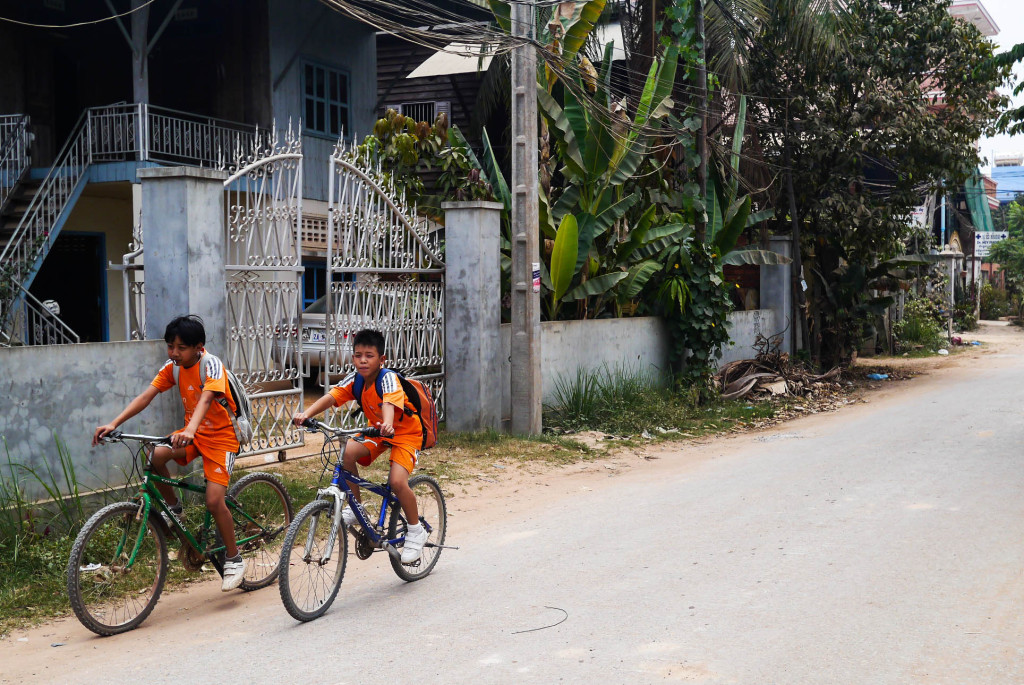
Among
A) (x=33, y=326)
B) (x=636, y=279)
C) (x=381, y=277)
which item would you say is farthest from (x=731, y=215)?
(x=33, y=326)

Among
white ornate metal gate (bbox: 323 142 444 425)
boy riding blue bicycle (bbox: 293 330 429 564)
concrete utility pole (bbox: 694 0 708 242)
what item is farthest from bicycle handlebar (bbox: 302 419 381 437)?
concrete utility pole (bbox: 694 0 708 242)

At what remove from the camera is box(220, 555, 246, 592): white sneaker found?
5.45 meters

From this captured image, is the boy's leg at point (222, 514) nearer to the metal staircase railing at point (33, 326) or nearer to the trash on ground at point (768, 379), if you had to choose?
the metal staircase railing at point (33, 326)

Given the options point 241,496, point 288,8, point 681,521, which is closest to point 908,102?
point 288,8

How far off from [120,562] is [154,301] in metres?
2.90

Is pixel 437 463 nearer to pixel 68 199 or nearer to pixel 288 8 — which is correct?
pixel 68 199

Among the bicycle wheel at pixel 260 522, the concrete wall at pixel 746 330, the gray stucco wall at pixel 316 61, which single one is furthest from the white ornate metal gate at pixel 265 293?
the concrete wall at pixel 746 330

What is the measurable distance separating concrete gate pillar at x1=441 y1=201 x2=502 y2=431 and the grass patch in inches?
57.4

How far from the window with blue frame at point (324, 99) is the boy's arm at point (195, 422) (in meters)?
13.2

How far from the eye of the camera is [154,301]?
7547mm

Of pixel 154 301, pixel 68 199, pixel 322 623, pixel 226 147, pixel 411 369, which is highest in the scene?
pixel 226 147

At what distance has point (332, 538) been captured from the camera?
5.17 m

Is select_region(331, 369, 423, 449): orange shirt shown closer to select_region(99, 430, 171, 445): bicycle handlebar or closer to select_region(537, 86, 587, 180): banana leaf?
select_region(99, 430, 171, 445): bicycle handlebar

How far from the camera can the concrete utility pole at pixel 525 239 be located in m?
10.7
